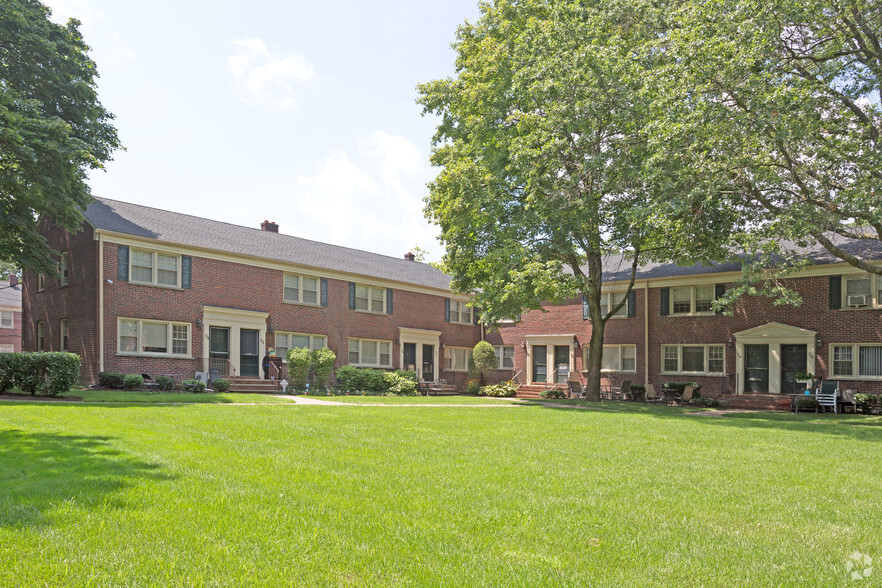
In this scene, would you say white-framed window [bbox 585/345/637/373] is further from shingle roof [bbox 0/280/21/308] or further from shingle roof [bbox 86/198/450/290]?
shingle roof [bbox 0/280/21/308]

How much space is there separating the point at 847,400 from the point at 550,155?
13688mm

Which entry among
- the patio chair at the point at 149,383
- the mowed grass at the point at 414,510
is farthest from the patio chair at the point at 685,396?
the patio chair at the point at 149,383

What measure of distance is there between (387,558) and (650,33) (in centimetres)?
1864

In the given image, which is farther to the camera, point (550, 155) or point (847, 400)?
point (847, 400)

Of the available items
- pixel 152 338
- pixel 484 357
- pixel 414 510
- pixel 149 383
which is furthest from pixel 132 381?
pixel 414 510

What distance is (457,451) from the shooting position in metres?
8.59

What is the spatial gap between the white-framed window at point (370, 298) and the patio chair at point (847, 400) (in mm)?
19199

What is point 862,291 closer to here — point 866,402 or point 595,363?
point 866,402

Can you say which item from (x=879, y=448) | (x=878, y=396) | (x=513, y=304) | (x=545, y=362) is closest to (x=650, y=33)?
(x=513, y=304)

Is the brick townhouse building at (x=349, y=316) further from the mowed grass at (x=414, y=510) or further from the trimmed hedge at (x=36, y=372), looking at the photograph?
the mowed grass at (x=414, y=510)

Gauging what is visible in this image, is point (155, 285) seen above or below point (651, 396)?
above

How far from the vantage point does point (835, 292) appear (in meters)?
23.6

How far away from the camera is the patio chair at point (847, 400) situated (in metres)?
21.8

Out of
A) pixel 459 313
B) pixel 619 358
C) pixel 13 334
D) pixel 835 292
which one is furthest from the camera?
pixel 13 334
